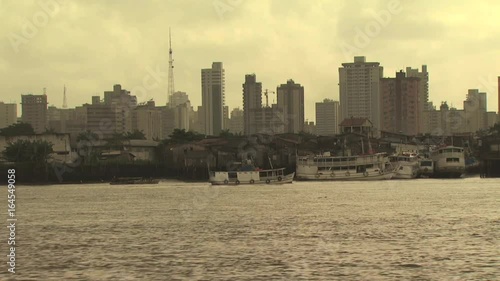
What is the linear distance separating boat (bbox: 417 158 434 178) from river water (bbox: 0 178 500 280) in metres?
52.1

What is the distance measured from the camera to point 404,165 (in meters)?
121

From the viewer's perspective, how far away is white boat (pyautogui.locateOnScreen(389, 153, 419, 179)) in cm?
12025

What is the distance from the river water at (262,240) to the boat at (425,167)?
52145 millimetres

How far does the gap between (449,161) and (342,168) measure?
16.5 m

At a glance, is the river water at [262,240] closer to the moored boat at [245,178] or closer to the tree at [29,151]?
the moored boat at [245,178]

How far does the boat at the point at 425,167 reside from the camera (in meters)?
124

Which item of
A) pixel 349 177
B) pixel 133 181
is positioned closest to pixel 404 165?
pixel 349 177

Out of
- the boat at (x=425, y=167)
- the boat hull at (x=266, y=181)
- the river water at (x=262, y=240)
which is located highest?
the boat at (x=425, y=167)

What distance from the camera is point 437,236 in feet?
143

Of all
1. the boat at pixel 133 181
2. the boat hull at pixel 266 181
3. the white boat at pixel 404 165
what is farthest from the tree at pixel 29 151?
the white boat at pixel 404 165

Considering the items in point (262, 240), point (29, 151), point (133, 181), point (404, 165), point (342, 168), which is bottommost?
point (262, 240)

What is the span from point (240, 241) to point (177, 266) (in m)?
8.46

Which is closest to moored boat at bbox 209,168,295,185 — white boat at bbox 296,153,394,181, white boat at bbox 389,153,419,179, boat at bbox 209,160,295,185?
boat at bbox 209,160,295,185

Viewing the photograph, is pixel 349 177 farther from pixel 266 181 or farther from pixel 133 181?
pixel 133 181
